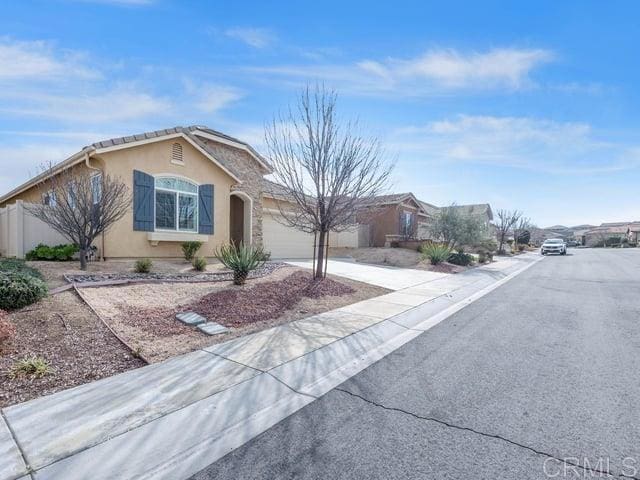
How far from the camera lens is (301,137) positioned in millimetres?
10031

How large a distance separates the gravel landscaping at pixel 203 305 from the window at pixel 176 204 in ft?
15.3

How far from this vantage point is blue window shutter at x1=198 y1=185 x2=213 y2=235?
13766 mm

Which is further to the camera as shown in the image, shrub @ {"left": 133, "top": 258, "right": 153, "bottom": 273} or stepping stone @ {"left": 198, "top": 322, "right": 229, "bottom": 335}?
shrub @ {"left": 133, "top": 258, "right": 153, "bottom": 273}

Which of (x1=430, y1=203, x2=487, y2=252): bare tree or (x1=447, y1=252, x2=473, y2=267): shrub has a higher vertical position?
(x1=430, y1=203, x2=487, y2=252): bare tree

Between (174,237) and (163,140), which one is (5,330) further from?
(163,140)

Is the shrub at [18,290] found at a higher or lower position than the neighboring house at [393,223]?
lower

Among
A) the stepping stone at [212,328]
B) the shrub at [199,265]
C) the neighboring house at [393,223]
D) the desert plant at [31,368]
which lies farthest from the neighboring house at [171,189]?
the neighboring house at [393,223]

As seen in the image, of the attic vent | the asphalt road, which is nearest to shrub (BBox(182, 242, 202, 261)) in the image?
the attic vent

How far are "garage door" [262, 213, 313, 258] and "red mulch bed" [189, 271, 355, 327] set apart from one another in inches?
310

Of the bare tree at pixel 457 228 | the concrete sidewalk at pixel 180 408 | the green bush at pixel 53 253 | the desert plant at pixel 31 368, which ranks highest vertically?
the bare tree at pixel 457 228

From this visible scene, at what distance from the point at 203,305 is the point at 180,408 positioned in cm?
411

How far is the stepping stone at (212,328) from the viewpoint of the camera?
238 inches

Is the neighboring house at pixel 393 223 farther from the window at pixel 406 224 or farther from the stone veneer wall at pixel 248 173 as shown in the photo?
the stone veneer wall at pixel 248 173

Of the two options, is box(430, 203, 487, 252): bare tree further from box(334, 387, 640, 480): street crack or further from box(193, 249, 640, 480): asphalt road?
box(334, 387, 640, 480): street crack
